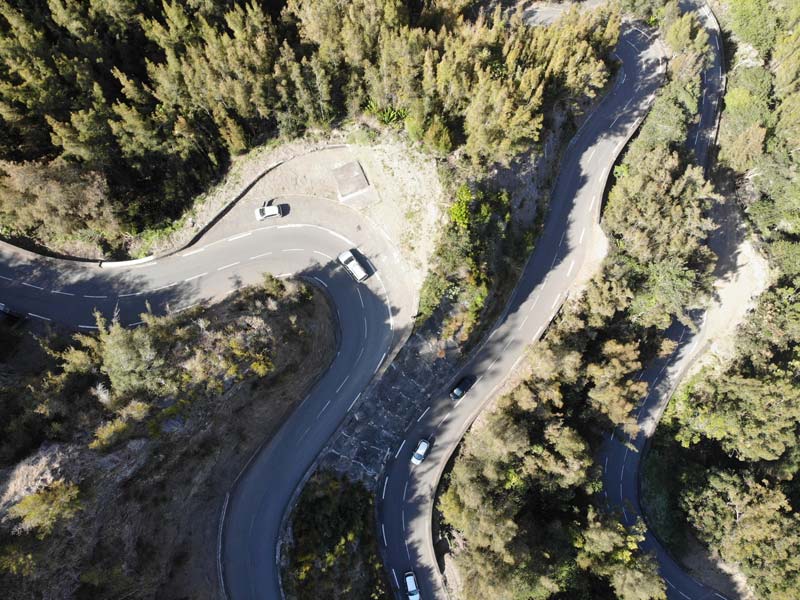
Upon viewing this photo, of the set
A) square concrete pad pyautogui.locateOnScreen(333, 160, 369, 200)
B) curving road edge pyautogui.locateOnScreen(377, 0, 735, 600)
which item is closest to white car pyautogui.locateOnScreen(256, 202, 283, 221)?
square concrete pad pyautogui.locateOnScreen(333, 160, 369, 200)

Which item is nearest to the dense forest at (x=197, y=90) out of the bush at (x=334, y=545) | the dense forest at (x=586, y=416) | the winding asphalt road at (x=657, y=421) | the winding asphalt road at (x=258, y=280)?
the winding asphalt road at (x=258, y=280)

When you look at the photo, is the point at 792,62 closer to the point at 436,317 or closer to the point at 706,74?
the point at 706,74

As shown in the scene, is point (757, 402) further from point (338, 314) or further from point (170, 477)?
point (170, 477)

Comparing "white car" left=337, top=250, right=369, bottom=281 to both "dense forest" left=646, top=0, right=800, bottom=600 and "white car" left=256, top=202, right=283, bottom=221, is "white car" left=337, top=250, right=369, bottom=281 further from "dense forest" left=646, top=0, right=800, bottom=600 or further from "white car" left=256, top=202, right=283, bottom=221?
"dense forest" left=646, top=0, right=800, bottom=600

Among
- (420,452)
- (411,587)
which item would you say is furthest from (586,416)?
(411,587)

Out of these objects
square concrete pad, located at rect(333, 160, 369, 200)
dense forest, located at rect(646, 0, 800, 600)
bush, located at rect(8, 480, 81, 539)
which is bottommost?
dense forest, located at rect(646, 0, 800, 600)
